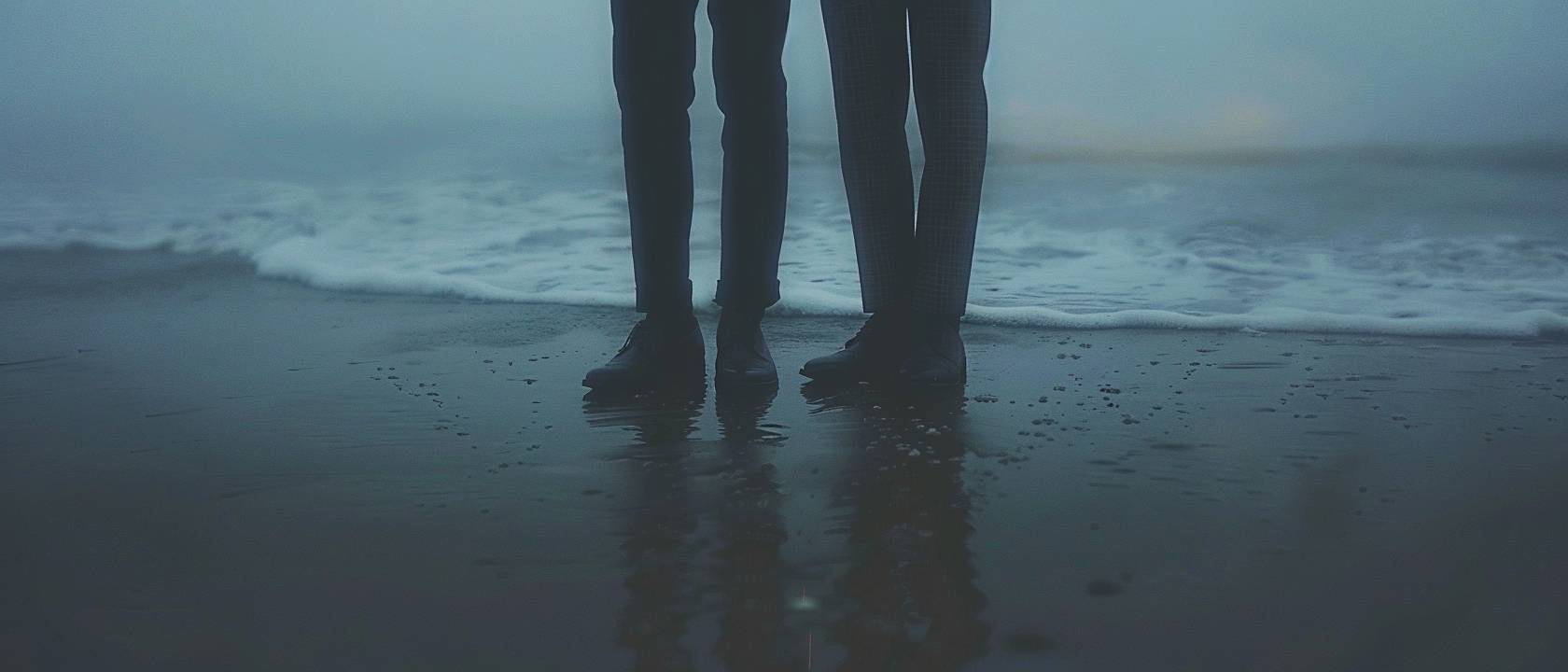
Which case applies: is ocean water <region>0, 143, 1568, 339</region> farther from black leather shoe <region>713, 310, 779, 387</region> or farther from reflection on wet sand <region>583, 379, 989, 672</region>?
reflection on wet sand <region>583, 379, 989, 672</region>

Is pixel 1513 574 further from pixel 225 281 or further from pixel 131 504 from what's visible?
pixel 225 281

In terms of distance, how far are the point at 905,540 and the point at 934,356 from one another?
60cm

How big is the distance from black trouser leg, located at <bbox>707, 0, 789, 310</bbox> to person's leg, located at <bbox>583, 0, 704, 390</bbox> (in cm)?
5

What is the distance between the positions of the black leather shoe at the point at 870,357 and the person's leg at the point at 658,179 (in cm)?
16

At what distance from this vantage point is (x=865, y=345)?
1521 mm

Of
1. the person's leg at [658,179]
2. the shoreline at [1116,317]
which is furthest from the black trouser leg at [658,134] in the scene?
the shoreline at [1116,317]

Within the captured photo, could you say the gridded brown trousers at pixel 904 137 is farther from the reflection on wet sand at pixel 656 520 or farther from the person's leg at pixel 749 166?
the reflection on wet sand at pixel 656 520

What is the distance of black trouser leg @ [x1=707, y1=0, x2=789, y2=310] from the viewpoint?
148cm

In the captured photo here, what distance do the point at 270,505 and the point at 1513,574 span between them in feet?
3.08

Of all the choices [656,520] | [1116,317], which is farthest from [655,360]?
[1116,317]

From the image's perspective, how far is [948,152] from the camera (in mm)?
1483

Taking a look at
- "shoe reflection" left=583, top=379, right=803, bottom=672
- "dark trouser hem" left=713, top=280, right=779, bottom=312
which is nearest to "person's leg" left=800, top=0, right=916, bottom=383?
"dark trouser hem" left=713, top=280, right=779, bottom=312

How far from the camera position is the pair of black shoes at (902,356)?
1.44 metres

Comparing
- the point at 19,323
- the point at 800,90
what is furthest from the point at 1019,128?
the point at 19,323
